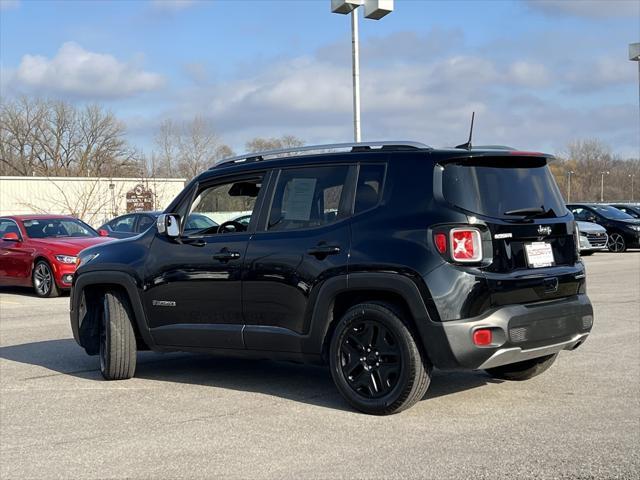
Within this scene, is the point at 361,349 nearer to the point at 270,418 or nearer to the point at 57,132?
the point at 270,418

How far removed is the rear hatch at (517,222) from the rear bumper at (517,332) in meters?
0.09

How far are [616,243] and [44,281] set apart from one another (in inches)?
750

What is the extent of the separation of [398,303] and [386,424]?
0.83 m

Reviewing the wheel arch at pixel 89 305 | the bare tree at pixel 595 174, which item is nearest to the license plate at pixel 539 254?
the wheel arch at pixel 89 305

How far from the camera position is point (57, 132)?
71312mm

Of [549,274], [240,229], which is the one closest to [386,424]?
[549,274]

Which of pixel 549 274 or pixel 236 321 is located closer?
pixel 549 274

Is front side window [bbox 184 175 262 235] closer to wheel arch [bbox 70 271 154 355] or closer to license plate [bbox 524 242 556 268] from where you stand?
wheel arch [bbox 70 271 154 355]

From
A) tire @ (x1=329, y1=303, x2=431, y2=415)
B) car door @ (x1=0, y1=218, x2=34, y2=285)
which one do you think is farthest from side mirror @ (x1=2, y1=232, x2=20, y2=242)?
tire @ (x1=329, y1=303, x2=431, y2=415)

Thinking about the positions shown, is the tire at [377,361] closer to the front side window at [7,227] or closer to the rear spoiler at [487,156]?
the rear spoiler at [487,156]

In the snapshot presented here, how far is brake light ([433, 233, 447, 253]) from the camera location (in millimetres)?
5797

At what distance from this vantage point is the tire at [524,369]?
23.4 ft

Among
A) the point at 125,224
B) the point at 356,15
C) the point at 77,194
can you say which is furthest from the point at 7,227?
the point at 77,194

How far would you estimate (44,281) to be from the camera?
52.2 ft
